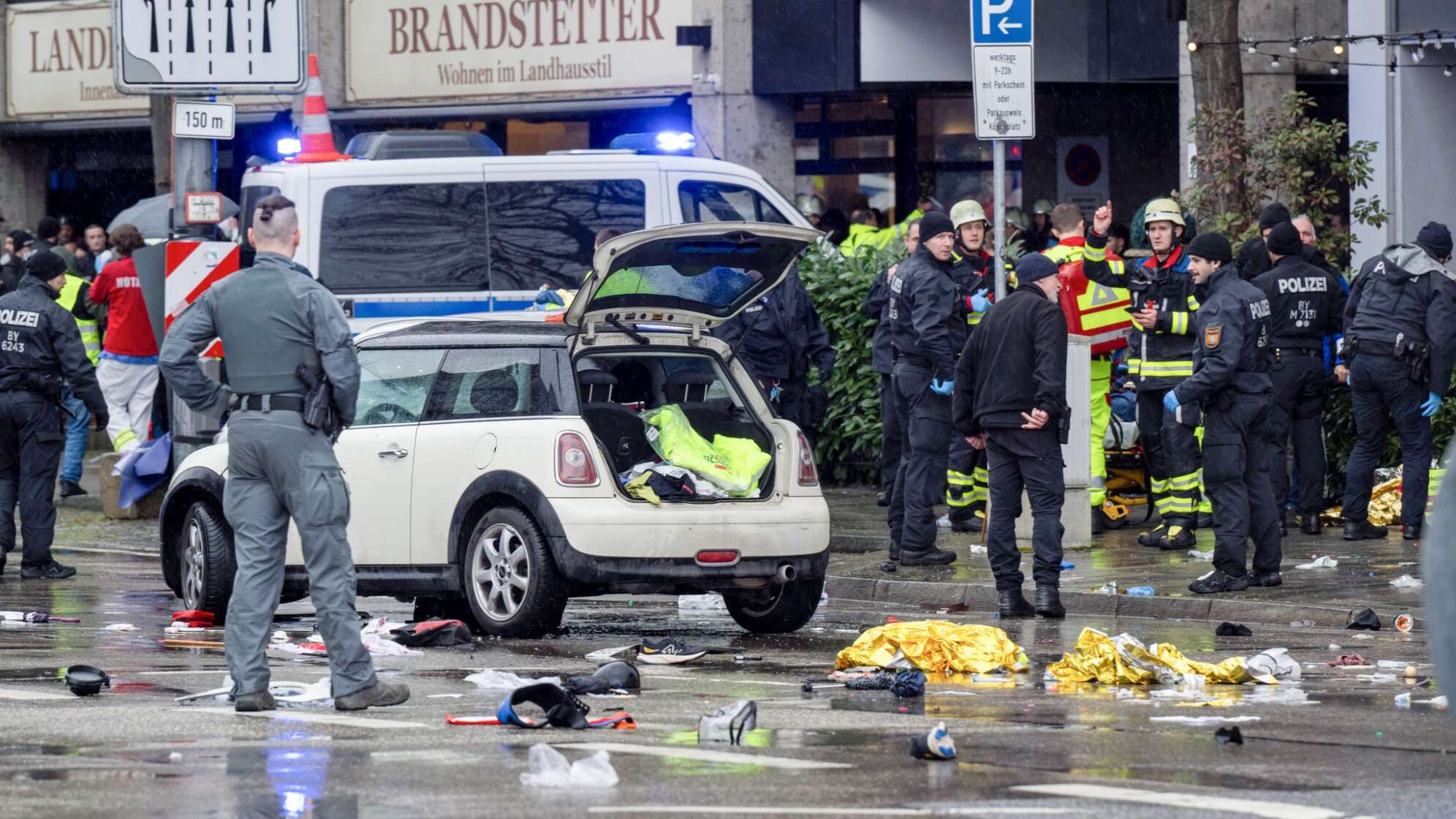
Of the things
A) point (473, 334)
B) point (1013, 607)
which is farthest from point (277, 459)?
point (1013, 607)

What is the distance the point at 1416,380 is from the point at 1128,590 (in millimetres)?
3024

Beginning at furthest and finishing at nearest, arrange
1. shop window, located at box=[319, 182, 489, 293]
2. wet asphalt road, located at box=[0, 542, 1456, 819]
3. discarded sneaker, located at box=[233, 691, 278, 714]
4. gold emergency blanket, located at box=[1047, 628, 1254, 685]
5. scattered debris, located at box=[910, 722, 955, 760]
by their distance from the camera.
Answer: shop window, located at box=[319, 182, 489, 293] → gold emergency blanket, located at box=[1047, 628, 1254, 685] → discarded sneaker, located at box=[233, 691, 278, 714] → scattered debris, located at box=[910, 722, 955, 760] → wet asphalt road, located at box=[0, 542, 1456, 819]

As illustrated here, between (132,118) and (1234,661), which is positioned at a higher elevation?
(132,118)

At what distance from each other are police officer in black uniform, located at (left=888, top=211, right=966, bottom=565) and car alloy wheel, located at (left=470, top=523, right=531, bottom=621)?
349 cm

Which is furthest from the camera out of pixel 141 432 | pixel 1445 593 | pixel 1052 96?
pixel 1052 96

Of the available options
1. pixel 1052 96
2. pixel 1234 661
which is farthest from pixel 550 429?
pixel 1052 96

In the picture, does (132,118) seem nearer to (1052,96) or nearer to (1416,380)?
(1052,96)

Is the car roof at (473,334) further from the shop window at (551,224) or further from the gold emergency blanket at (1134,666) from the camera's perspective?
the shop window at (551,224)

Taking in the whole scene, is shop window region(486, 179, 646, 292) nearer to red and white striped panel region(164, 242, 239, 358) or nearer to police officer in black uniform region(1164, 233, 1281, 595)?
red and white striped panel region(164, 242, 239, 358)

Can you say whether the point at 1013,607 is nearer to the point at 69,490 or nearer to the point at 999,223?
the point at 999,223

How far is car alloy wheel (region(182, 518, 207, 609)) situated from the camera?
11.8 m

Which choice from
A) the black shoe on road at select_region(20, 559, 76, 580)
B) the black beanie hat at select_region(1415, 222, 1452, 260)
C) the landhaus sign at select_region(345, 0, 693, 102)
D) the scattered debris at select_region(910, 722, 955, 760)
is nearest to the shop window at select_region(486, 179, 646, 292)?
the black shoe on road at select_region(20, 559, 76, 580)

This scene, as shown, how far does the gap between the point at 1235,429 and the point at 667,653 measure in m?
3.80

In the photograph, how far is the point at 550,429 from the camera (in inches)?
425
